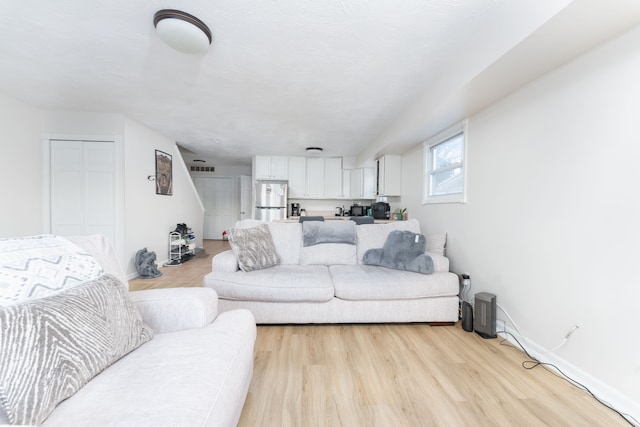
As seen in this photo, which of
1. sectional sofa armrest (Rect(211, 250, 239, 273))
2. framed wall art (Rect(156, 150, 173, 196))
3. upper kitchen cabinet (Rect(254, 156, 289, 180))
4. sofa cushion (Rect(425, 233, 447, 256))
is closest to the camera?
sectional sofa armrest (Rect(211, 250, 239, 273))

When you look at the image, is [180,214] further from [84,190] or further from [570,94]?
[570,94]

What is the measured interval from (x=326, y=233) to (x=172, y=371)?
2031mm

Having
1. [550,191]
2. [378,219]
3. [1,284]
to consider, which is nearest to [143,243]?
[1,284]

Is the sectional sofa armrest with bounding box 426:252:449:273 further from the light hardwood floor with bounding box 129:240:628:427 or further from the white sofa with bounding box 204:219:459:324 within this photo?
the light hardwood floor with bounding box 129:240:628:427

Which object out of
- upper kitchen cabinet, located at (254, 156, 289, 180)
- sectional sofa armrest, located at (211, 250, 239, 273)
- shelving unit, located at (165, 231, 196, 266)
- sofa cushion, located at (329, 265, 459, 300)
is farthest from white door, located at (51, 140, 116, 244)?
sofa cushion, located at (329, 265, 459, 300)

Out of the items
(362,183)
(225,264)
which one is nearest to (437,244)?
(225,264)

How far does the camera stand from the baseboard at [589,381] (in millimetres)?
1255

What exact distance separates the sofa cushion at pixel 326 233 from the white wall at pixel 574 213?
4.23 feet

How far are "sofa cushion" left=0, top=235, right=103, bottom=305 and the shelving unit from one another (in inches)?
144

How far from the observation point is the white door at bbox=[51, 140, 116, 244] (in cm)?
336

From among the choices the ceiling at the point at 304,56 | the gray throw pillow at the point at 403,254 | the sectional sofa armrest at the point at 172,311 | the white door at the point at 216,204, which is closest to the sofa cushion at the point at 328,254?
the gray throw pillow at the point at 403,254

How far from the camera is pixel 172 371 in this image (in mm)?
832

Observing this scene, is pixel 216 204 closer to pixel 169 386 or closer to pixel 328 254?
pixel 328 254

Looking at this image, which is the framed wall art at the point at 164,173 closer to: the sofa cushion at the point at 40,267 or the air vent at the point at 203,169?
the air vent at the point at 203,169
